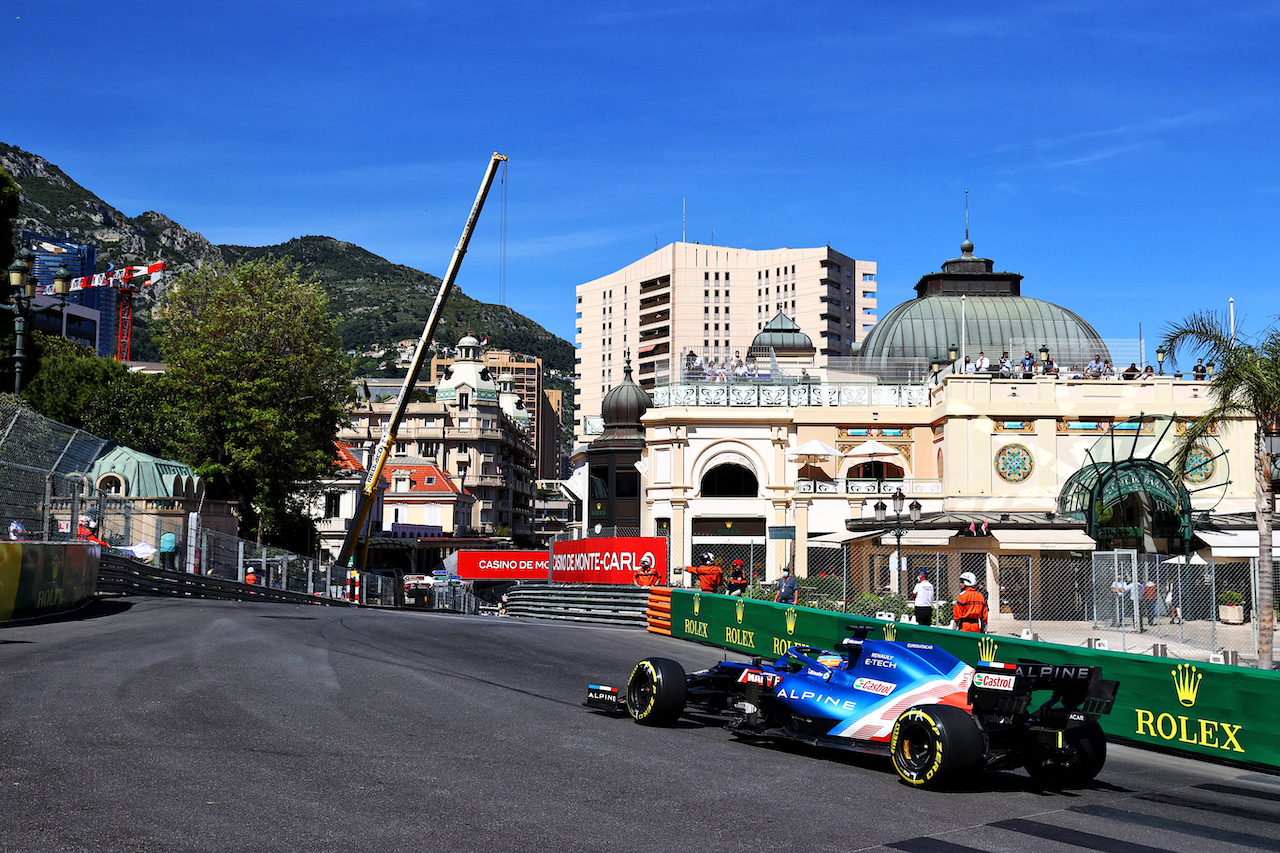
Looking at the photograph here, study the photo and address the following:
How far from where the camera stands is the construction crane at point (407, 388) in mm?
54375

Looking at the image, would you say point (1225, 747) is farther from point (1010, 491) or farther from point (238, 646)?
point (1010, 491)

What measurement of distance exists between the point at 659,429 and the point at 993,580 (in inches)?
634

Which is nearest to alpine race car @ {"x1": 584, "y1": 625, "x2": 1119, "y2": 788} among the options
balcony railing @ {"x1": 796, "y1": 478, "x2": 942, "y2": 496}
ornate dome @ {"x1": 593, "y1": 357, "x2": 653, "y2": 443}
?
balcony railing @ {"x1": 796, "y1": 478, "x2": 942, "y2": 496}

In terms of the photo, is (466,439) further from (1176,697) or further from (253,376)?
(1176,697)

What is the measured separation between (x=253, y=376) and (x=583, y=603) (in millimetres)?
22887

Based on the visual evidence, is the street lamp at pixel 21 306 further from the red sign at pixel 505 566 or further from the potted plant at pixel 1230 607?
the potted plant at pixel 1230 607

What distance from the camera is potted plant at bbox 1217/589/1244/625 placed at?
25969 millimetres

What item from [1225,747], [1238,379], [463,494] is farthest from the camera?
[463,494]

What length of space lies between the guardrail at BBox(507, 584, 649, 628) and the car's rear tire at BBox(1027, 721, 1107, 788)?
21.5 metres

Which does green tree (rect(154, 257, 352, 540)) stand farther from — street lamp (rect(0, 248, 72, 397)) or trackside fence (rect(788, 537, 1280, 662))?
trackside fence (rect(788, 537, 1280, 662))

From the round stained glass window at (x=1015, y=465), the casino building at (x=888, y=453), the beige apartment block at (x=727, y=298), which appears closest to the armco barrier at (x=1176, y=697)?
the casino building at (x=888, y=453)

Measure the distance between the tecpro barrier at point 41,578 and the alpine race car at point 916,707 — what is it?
1333 cm

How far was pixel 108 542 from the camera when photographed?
1335 inches

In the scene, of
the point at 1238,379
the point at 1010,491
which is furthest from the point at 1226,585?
the point at 1010,491
